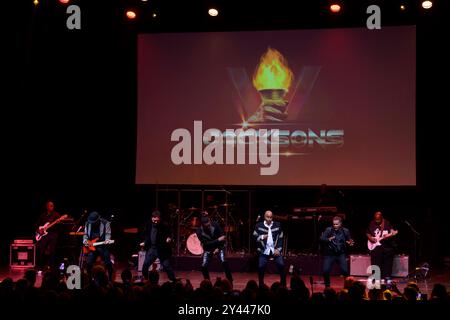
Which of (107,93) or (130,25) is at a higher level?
(130,25)

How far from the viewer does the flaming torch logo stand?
1605 centimetres

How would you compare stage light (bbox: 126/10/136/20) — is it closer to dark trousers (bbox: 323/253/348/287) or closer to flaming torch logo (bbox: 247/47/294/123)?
flaming torch logo (bbox: 247/47/294/123)

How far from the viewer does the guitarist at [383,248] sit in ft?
47.7

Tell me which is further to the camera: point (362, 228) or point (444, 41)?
point (362, 228)

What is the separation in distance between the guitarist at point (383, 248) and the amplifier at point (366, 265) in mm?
325

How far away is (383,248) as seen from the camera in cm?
1453

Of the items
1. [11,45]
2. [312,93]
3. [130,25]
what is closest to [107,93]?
[130,25]

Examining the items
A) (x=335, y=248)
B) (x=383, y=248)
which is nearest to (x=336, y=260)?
(x=335, y=248)

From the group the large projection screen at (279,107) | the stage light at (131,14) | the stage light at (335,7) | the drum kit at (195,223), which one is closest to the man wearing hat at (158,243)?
the drum kit at (195,223)

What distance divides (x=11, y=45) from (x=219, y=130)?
5.15m

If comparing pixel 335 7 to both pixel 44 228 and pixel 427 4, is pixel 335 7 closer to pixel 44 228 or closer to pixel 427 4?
pixel 427 4
